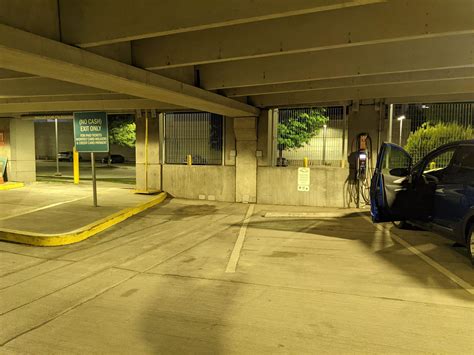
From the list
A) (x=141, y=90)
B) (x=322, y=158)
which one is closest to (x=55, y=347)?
(x=141, y=90)

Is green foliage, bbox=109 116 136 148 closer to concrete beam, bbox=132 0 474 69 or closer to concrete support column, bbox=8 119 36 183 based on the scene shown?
concrete support column, bbox=8 119 36 183

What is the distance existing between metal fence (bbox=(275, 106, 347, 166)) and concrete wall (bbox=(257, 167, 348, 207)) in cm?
78

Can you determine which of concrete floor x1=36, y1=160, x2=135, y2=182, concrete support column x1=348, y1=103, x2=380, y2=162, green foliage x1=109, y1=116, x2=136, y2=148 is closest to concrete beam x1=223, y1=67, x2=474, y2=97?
concrete support column x1=348, y1=103, x2=380, y2=162

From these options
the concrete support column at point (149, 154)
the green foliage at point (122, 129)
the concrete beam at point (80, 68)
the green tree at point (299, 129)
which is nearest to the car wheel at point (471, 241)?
the concrete beam at point (80, 68)

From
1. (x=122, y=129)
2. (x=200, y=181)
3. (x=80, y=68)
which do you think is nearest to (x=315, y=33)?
(x=80, y=68)

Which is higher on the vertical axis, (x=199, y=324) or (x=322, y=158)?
(x=322, y=158)

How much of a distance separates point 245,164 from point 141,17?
8.20 m

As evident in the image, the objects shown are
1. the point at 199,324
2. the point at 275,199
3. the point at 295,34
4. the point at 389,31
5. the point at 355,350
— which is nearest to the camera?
the point at 355,350

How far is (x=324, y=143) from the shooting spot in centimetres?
1293

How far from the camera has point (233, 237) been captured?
7840mm

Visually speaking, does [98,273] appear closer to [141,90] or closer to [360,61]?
[141,90]

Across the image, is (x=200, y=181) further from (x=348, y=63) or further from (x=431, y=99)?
(x=431, y=99)

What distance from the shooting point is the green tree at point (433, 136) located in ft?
37.8

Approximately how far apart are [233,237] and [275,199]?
197 inches
